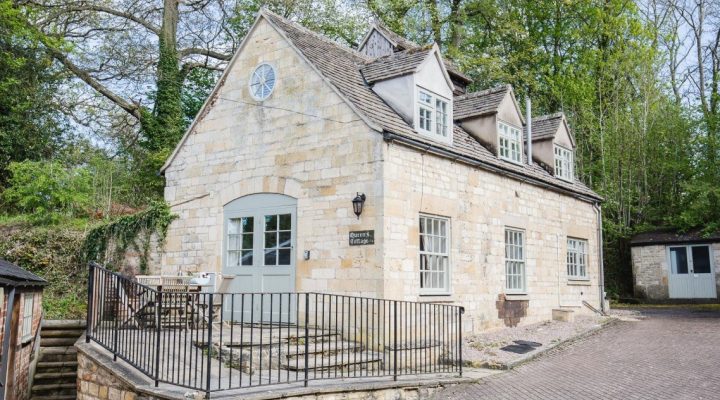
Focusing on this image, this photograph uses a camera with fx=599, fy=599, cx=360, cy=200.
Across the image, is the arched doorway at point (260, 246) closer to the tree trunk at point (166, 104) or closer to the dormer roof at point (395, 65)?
the dormer roof at point (395, 65)

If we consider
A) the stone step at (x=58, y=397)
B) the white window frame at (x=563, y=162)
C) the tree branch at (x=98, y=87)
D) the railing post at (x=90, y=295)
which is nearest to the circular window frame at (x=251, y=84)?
the railing post at (x=90, y=295)

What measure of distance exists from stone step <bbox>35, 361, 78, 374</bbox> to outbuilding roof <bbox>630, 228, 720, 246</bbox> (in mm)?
21442

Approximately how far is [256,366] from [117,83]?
20866 mm

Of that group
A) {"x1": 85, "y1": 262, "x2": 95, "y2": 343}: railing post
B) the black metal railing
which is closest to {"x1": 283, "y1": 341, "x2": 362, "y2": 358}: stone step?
the black metal railing

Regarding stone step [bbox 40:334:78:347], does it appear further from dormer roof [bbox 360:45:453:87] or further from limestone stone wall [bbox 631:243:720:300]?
limestone stone wall [bbox 631:243:720:300]

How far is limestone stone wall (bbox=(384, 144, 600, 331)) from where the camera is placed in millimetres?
11445

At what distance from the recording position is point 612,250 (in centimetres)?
2608

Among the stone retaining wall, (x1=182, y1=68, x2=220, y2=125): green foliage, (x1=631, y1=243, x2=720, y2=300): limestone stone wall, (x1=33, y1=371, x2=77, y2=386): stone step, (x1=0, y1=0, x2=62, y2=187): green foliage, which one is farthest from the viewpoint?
(x1=182, y1=68, x2=220, y2=125): green foliage

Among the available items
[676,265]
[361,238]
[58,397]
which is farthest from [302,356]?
[676,265]

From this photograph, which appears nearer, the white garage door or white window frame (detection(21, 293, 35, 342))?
white window frame (detection(21, 293, 35, 342))

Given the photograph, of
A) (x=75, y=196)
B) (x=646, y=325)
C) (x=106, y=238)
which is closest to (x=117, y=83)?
(x=75, y=196)

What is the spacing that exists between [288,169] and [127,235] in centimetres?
549

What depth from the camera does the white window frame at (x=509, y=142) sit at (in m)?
15.8

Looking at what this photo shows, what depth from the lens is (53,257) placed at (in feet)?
52.1
